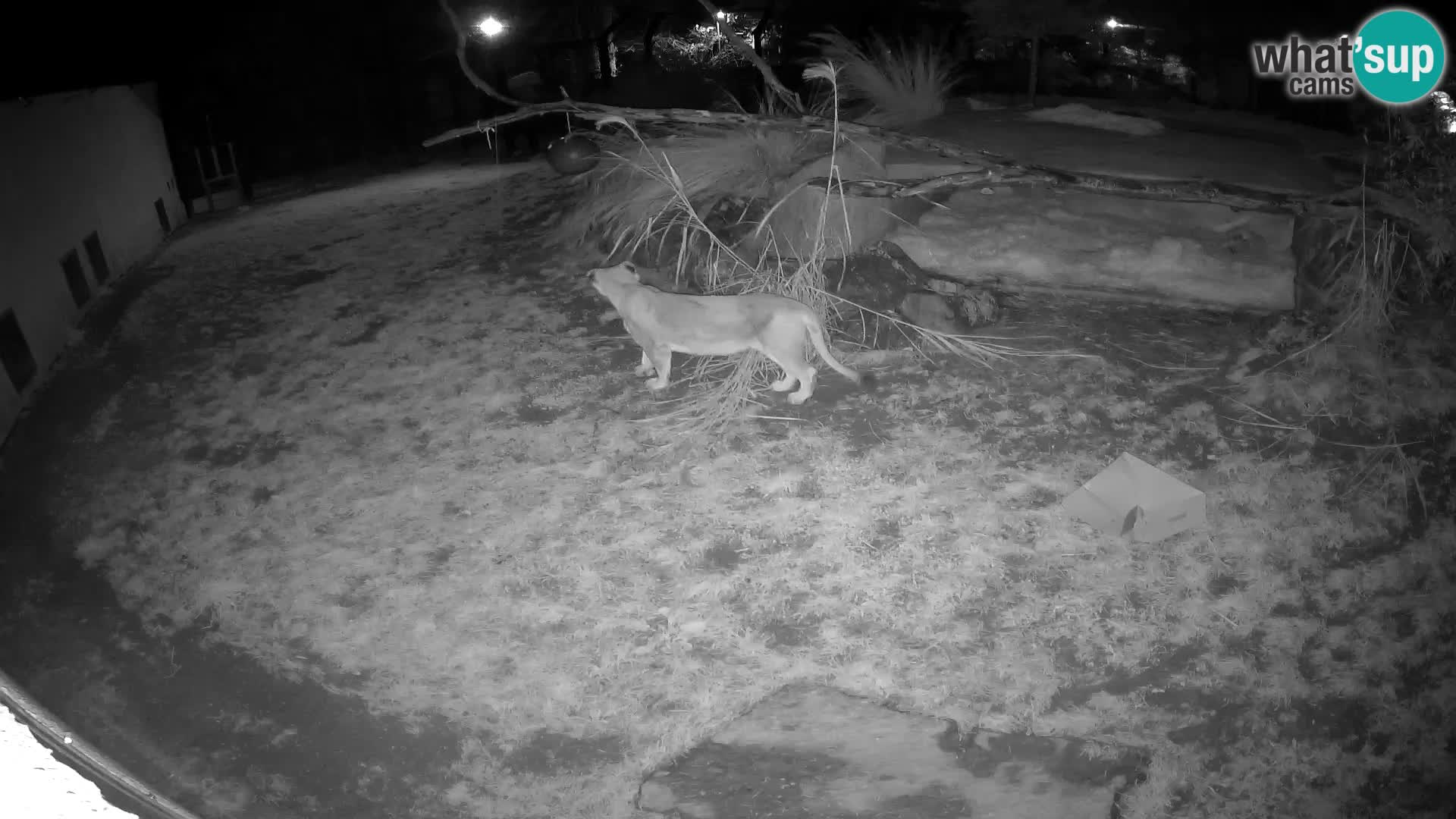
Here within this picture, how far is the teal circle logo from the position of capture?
4047 mm

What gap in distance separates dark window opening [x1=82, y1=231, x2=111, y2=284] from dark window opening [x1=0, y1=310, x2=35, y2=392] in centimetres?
153

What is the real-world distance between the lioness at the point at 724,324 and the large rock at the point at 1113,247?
1598mm

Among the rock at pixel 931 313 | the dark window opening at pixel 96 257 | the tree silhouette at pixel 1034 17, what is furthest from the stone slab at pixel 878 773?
the tree silhouette at pixel 1034 17

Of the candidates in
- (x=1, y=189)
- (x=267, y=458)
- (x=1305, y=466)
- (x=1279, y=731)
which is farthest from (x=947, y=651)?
(x=1, y=189)

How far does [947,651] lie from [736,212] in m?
3.81

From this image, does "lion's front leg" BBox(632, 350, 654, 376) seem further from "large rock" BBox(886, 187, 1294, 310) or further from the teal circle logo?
the teal circle logo

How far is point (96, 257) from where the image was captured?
19.3 feet

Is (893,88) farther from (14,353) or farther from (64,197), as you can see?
(14,353)

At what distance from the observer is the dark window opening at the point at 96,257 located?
5.74 m

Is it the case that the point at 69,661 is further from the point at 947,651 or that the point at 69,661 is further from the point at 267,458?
the point at 947,651

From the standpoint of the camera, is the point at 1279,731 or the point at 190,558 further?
the point at 190,558

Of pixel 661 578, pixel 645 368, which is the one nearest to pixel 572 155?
pixel 645 368

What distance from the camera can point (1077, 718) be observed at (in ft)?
7.22

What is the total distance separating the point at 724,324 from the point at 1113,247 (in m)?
2.55
